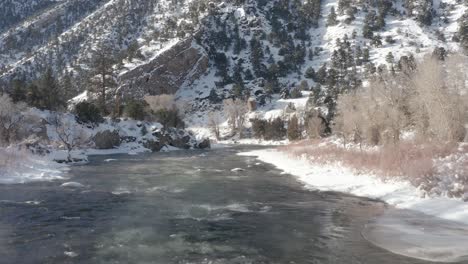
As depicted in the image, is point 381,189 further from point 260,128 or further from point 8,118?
point 260,128

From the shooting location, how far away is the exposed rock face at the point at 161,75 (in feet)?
595

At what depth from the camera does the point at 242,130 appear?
494 ft

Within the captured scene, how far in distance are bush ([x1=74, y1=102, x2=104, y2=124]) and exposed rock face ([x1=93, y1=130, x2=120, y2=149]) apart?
4216 mm

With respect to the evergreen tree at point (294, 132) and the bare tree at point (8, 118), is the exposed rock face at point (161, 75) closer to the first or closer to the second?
the evergreen tree at point (294, 132)

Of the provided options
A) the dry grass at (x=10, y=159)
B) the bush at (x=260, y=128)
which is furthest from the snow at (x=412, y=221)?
the bush at (x=260, y=128)

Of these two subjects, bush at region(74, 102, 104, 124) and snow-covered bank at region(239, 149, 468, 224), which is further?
bush at region(74, 102, 104, 124)

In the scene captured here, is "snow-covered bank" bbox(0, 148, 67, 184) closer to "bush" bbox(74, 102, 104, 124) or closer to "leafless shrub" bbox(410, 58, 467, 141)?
"leafless shrub" bbox(410, 58, 467, 141)

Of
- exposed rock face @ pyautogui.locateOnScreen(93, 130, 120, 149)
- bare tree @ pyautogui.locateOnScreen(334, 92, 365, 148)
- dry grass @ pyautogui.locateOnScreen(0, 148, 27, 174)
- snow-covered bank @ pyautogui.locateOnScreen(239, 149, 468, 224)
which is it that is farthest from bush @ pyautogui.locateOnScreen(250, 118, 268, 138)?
dry grass @ pyautogui.locateOnScreen(0, 148, 27, 174)

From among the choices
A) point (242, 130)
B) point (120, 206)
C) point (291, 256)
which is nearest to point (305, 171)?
point (120, 206)

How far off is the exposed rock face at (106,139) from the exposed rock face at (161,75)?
319 ft

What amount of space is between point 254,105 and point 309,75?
33.3 metres

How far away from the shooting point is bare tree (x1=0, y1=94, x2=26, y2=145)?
60109mm

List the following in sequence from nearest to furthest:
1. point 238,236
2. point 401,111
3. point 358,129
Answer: point 238,236
point 401,111
point 358,129

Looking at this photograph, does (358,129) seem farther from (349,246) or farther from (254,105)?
(254,105)
